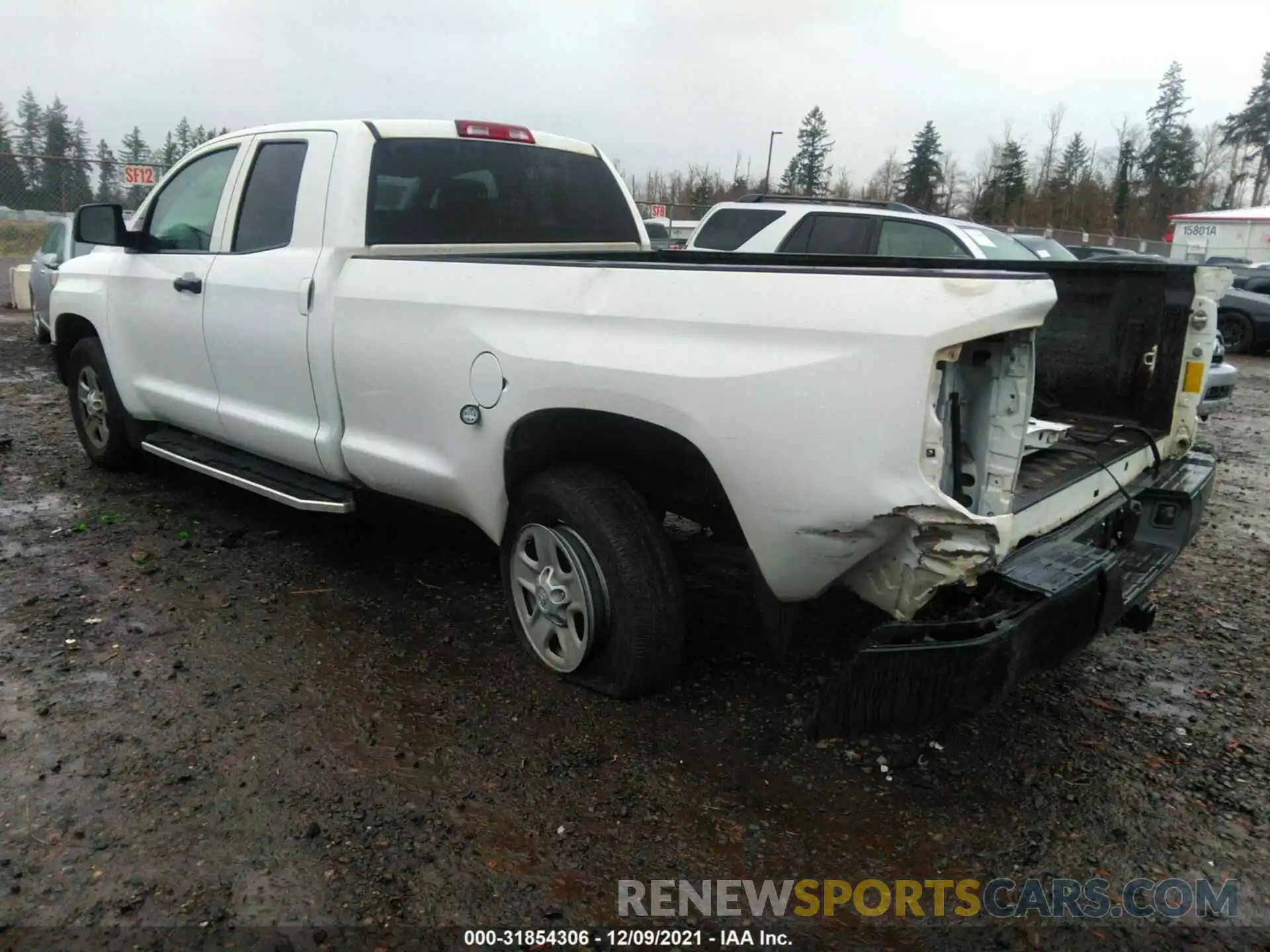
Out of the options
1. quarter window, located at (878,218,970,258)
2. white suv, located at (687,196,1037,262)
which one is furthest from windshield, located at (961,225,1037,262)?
quarter window, located at (878,218,970,258)

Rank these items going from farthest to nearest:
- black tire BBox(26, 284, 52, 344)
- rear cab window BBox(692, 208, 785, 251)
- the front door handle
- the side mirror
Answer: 1. black tire BBox(26, 284, 52, 344)
2. rear cab window BBox(692, 208, 785, 251)
3. the side mirror
4. the front door handle

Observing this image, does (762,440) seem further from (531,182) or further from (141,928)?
(531,182)

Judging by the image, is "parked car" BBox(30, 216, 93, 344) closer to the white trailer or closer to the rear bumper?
the rear bumper

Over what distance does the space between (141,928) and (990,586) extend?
2292 mm

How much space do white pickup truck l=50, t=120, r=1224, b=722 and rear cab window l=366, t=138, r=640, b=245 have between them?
13 millimetres

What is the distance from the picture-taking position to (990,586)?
103 inches

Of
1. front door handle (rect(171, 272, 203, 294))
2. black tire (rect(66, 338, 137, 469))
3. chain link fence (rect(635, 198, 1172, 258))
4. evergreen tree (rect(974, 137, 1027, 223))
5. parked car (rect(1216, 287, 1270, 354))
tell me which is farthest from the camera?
evergreen tree (rect(974, 137, 1027, 223))

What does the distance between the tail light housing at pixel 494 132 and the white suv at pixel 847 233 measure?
149 inches

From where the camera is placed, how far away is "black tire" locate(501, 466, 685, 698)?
3.08 meters

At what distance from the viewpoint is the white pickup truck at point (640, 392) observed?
242cm

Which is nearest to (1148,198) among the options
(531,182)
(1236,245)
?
(1236,245)

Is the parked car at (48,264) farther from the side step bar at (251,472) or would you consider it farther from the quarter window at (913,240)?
the quarter window at (913,240)

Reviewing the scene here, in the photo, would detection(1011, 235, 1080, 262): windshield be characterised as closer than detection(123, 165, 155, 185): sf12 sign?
Yes

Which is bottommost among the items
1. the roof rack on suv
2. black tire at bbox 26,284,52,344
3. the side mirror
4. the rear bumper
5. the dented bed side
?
black tire at bbox 26,284,52,344
